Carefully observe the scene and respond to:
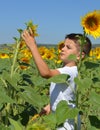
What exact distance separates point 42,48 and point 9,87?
4031 millimetres

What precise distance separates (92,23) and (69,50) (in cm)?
38

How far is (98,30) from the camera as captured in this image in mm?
2076

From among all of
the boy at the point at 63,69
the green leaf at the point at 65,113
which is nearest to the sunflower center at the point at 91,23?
the boy at the point at 63,69

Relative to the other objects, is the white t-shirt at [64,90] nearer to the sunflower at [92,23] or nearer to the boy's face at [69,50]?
the boy's face at [69,50]

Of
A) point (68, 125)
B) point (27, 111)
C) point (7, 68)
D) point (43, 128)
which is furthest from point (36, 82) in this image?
point (43, 128)

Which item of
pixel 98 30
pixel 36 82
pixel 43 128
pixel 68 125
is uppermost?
pixel 98 30

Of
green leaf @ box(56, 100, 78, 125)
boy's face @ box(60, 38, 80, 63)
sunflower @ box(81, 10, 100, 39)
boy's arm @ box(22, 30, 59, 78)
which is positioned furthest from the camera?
boy's face @ box(60, 38, 80, 63)

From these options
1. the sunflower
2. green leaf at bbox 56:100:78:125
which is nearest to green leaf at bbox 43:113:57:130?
green leaf at bbox 56:100:78:125

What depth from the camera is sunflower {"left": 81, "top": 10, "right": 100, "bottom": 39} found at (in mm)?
1981

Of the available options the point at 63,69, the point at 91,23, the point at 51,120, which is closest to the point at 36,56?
the point at 63,69

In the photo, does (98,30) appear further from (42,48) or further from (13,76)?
(42,48)

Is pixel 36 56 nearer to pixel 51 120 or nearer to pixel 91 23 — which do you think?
pixel 91 23

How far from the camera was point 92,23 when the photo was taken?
207 cm

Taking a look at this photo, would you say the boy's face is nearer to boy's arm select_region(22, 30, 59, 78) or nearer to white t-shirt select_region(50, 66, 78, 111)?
white t-shirt select_region(50, 66, 78, 111)
